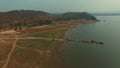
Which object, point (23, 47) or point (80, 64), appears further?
point (23, 47)

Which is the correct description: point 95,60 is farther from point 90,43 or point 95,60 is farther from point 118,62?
point 90,43

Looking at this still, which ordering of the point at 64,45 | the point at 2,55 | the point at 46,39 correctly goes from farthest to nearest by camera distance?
the point at 46,39
the point at 64,45
the point at 2,55

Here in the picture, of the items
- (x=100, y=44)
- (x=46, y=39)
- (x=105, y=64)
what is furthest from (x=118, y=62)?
(x=46, y=39)

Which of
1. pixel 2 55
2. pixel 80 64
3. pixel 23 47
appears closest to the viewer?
pixel 80 64

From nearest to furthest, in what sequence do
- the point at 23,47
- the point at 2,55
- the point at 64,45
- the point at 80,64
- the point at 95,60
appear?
1. the point at 80,64
2. the point at 95,60
3. the point at 2,55
4. the point at 23,47
5. the point at 64,45

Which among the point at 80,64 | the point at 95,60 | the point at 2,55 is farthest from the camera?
the point at 2,55

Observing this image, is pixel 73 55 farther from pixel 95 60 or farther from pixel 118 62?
pixel 118 62

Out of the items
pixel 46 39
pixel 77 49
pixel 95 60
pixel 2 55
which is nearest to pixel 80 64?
pixel 95 60

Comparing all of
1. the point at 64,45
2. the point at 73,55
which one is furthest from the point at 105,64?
the point at 64,45

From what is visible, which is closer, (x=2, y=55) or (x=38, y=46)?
(x=2, y=55)
